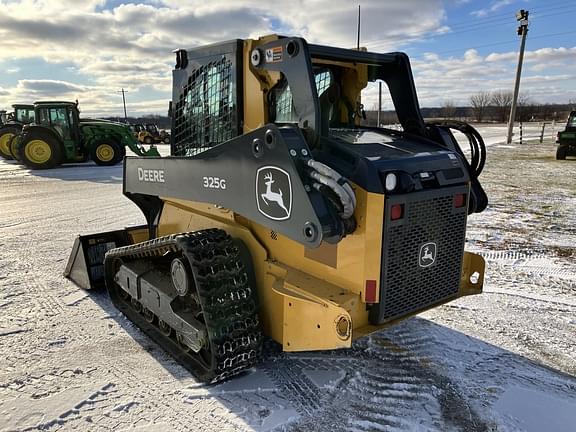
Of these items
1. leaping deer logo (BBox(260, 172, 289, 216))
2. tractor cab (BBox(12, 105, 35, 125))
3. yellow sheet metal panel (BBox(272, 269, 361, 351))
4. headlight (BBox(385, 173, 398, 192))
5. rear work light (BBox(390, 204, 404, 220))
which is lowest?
yellow sheet metal panel (BBox(272, 269, 361, 351))

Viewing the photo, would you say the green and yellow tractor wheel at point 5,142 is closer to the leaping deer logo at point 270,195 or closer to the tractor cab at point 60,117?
the tractor cab at point 60,117

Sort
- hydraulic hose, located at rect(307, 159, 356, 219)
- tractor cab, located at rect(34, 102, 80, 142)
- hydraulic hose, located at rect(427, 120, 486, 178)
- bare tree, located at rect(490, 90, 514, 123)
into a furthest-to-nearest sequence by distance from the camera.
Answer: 1. bare tree, located at rect(490, 90, 514, 123)
2. tractor cab, located at rect(34, 102, 80, 142)
3. hydraulic hose, located at rect(427, 120, 486, 178)
4. hydraulic hose, located at rect(307, 159, 356, 219)

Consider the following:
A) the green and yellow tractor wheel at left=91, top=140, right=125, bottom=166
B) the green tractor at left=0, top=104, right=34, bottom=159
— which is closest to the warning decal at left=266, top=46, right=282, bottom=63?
the green and yellow tractor wheel at left=91, top=140, right=125, bottom=166

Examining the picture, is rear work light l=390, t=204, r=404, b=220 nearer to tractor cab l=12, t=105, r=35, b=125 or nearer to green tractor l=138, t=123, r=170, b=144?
tractor cab l=12, t=105, r=35, b=125

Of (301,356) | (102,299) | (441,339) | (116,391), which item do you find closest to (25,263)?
(102,299)

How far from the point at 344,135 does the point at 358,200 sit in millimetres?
822

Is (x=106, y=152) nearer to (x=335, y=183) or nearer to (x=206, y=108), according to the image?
(x=206, y=108)

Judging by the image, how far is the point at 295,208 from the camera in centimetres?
263

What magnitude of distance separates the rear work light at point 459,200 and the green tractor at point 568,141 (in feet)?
57.1

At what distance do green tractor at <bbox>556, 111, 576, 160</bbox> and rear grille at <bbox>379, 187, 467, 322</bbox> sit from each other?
17.4 meters

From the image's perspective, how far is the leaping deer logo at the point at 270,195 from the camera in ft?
8.97

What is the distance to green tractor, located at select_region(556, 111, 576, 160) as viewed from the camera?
1764 centimetres

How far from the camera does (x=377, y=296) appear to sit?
2.84 meters

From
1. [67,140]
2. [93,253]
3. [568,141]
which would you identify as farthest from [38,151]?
[568,141]
